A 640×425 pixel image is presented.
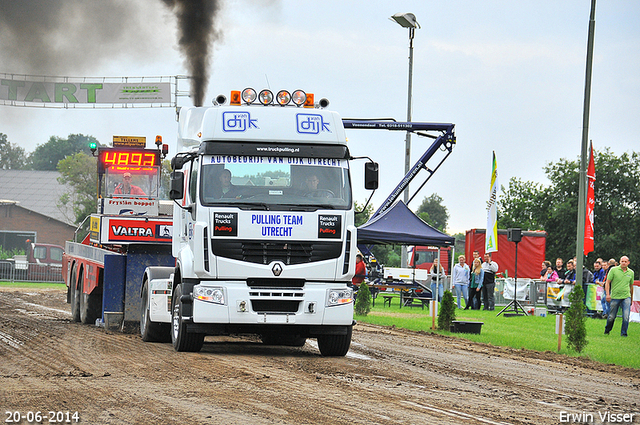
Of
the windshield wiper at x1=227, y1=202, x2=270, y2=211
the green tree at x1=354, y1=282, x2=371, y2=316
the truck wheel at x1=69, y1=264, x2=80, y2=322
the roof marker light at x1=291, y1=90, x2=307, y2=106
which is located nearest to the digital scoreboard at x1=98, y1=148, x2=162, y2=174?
the truck wheel at x1=69, y1=264, x2=80, y2=322

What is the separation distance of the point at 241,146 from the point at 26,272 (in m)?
34.2

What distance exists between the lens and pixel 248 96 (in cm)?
1318

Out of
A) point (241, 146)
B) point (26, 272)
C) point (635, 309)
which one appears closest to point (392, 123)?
point (635, 309)

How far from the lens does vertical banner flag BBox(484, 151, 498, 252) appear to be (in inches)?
1034

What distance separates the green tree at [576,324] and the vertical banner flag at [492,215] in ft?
35.6

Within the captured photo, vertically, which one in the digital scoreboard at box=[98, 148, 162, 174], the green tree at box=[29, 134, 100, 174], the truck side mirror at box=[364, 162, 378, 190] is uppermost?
the green tree at box=[29, 134, 100, 174]

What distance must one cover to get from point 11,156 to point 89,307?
128 m

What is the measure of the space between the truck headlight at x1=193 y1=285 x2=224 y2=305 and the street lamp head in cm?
1944

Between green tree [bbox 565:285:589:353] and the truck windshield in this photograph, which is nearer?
the truck windshield

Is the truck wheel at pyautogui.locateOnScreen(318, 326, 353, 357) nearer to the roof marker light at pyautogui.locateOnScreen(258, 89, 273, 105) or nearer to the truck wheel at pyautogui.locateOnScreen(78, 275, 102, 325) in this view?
the roof marker light at pyautogui.locateOnScreen(258, 89, 273, 105)

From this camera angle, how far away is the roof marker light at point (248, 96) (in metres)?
13.1

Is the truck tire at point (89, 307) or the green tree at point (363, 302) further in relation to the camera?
the green tree at point (363, 302)

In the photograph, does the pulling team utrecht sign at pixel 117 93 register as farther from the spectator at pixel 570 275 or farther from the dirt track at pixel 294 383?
the dirt track at pixel 294 383

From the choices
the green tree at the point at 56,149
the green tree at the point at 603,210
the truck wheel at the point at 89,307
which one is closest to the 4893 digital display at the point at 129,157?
the truck wheel at the point at 89,307
